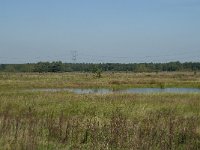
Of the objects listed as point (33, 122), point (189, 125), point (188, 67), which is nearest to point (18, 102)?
point (33, 122)

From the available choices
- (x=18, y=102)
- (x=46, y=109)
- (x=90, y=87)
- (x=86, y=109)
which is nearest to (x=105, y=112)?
(x=86, y=109)

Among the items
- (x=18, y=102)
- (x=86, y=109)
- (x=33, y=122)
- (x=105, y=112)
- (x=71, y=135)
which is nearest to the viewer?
(x=71, y=135)

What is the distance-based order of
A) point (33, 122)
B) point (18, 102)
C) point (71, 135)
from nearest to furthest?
point (71, 135), point (33, 122), point (18, 102)

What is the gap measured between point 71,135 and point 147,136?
7.99ft

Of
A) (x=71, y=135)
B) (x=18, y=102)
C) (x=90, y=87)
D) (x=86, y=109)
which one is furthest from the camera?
(x=90, y=87)

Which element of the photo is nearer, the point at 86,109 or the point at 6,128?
the point at 6,128

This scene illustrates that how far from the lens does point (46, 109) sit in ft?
74.4

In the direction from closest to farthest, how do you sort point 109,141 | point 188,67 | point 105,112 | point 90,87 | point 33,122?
point 109,141, point 33,122, point 105,112, point 90,87, point 188,67

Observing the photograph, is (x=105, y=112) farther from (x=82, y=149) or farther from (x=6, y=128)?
(x=82, y=149)

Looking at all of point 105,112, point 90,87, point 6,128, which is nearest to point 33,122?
point 6,128

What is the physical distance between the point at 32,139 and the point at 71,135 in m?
1.90

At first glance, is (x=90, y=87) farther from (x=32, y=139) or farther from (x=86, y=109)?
(x=32, y=139)

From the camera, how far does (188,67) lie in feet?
633

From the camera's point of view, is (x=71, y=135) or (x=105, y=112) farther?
(x=105, y=112)
